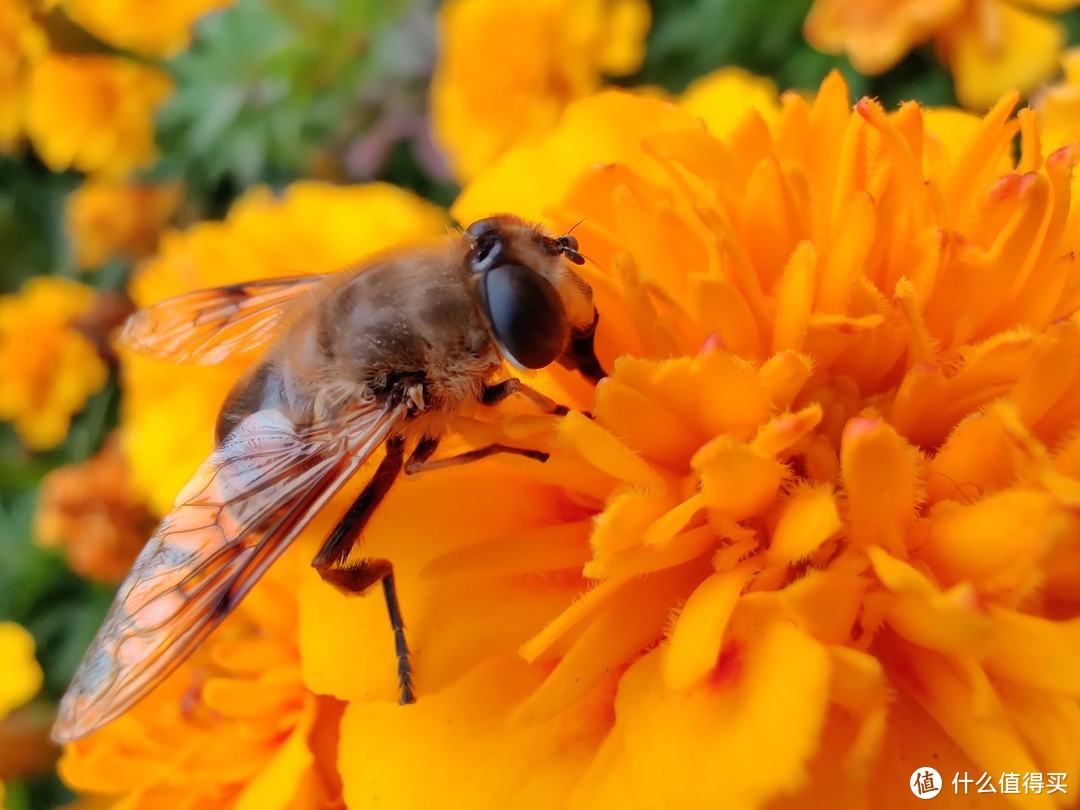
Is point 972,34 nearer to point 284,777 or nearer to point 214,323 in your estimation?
point 214,323

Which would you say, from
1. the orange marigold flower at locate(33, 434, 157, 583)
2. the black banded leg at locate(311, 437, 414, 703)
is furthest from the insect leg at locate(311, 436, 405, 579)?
the orange marigold flower at locate(33, 434, 157, 583)

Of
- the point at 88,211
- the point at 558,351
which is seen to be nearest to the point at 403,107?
the point at 88,211

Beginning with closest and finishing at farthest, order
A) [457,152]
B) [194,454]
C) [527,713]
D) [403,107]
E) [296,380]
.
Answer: [527,713] → [296,380] → [194,454] → [457,152] → [403,107]

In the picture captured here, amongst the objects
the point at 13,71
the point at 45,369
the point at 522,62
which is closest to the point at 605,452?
the point at 522,62

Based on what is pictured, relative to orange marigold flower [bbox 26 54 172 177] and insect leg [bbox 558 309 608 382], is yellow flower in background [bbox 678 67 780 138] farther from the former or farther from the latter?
orange marigold flower [bbox 26 54 172 177]

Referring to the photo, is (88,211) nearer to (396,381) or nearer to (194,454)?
(194,454)

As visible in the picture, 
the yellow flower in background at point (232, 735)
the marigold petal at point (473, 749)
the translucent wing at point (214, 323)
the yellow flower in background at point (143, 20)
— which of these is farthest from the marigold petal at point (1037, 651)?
the yellow flower in background at point (143, 20)
